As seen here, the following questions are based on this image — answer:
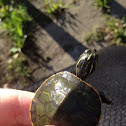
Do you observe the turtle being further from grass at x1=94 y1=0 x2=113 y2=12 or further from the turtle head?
grass at x1=94 y1=0 x2=113 y2=12

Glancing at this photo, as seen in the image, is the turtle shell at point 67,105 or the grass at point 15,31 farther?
the grass at point 15,31

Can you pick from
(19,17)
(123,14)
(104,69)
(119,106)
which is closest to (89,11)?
(123,14)

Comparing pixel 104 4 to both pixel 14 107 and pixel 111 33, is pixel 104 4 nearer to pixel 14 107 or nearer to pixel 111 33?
pixel 111 33

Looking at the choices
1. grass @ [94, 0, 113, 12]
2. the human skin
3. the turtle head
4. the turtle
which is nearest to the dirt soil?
grass @ [94, 0, 113, 12]

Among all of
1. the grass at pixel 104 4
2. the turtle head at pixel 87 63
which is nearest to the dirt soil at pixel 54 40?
the grass at pixel 104 4

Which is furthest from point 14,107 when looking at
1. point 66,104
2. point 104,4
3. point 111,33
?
point 104,4

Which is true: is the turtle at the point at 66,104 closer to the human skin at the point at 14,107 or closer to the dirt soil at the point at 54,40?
the human skin at the point at 14,107

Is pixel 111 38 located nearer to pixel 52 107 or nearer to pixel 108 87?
pixel 108 87
